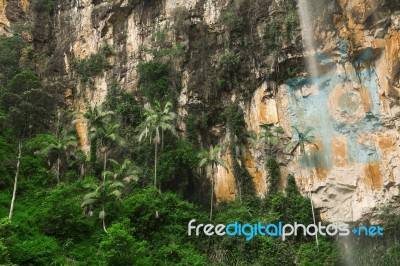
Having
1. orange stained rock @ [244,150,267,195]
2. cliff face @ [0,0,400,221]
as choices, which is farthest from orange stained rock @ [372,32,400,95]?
orange stained rock @ [244,150,267,195]

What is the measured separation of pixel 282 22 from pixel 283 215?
35.6 ft

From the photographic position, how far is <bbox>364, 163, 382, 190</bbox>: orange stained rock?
73.3 feet

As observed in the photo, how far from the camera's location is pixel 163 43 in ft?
97.3

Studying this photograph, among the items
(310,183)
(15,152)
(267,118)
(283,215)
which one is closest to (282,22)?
(267,118)

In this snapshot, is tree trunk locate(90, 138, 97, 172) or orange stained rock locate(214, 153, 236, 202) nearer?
orange stained rock locate(214, 153, 236, 202)

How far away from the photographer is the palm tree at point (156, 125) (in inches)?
974

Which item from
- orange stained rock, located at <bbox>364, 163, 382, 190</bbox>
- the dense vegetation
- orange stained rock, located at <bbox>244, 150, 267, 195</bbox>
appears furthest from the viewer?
orange stained rock, located at <bbox>244, 150, 267, 195</bbox>

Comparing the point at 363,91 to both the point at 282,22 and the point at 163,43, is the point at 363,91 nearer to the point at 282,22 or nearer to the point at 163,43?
the point at 282,22

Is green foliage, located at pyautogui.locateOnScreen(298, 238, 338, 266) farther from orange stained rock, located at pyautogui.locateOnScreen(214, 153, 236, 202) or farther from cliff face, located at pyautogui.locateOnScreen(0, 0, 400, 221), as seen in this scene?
orange stained rock, located at pyautogui.locateOnScreen(214, 153, 236, 202)

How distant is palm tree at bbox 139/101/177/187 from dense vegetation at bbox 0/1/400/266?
0.21 ft

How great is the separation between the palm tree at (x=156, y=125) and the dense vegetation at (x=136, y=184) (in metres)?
Answer: 0.06

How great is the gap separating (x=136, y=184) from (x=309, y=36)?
12128 mm

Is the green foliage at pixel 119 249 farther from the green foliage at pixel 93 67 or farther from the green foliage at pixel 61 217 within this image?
the green foliage at pixel 93 67

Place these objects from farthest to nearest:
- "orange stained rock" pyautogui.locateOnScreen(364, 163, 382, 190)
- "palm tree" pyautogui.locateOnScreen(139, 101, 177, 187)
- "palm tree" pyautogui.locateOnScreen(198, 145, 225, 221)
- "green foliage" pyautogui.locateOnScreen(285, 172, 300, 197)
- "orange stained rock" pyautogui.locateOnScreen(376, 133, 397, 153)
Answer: "palm tree" pyautogui.locateOnScreen(139, 101, 177, 187) < "palm tree" pyautogui.locateOnScreen(198, 145, 225, 221) < "green foliage" pyautogui.locateOnScreen(285, 172, 300, 197) < "orange stained rock" pyautogui.locateOnScreen(376, 133, 397, 153) < "orange stained rock" pyautogui.locateOnScreen(364, 163, 382, 190)
